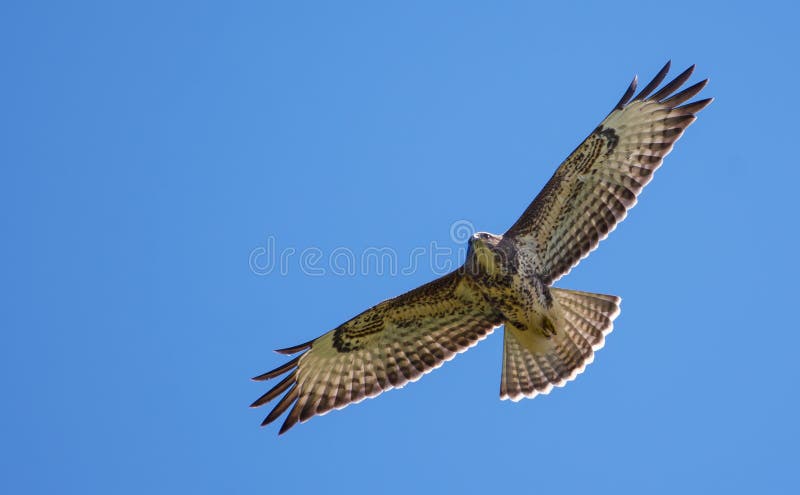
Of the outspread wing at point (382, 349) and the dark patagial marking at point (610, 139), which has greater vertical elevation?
the dark patagial marking at point (610, 139)

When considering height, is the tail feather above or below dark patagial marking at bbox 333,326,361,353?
below

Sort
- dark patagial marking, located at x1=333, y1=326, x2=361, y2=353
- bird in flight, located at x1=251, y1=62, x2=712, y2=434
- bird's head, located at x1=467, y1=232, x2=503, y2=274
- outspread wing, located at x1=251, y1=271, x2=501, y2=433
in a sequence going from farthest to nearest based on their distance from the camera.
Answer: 1. dark patagial marking, located at x1=333, y1=326, x2=361, y2=353
2. outspread wing, located at x1=251, y1=271, x2=501, y2=433
3. bird in flight, located at x1=251, y1=62, x2=712, y2=434
4. bird's head, located at x1=467, y1=232, x2=503, y2=274

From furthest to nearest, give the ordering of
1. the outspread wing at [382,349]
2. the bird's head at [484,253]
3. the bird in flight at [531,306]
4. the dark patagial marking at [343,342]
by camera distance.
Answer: the dark patagial marking at [343,342] → the outspread wing at [382,349] → the bird in flight at [531,306] → the bird's head at [484,253]

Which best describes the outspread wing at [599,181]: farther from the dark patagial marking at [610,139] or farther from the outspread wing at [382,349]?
Result: the outspread wing at [382,349]

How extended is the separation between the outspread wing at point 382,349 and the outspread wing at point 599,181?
2.75ft

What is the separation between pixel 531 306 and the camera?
9.30 metres

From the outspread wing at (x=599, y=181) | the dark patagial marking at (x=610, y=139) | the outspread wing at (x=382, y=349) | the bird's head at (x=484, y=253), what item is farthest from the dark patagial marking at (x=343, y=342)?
the dark patagial marking at (x=610, y=139)

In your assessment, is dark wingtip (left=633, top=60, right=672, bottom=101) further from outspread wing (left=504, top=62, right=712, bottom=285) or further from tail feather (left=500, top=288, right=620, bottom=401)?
tail feather (left=500, top=288, right=620, bottom=401)

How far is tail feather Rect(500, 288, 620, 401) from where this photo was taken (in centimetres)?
958

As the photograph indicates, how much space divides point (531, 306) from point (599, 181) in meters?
1.36

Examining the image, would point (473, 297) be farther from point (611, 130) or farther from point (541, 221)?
point (611, 130)

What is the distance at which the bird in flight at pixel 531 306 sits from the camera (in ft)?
30.9

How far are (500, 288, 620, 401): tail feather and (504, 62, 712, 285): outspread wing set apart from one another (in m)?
0.40

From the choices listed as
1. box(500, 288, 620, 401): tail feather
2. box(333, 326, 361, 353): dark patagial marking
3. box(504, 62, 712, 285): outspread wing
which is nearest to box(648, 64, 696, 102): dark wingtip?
box(504, 62, 712, 285): outspread wing
